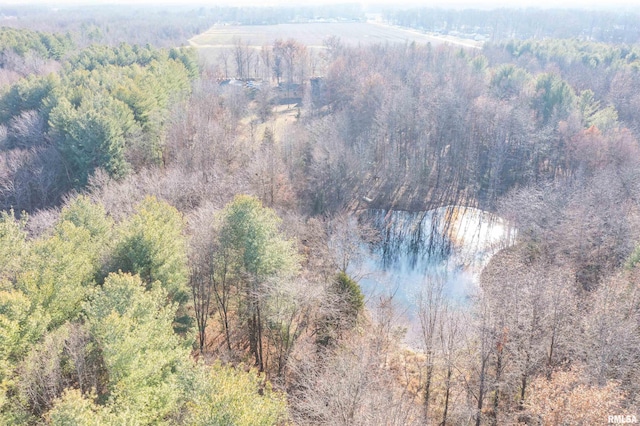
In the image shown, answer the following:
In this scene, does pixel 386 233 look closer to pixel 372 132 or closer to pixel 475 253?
pixel 475 253

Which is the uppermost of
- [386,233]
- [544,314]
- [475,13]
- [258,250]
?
[475,13]

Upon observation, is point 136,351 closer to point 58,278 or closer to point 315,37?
point 58,278

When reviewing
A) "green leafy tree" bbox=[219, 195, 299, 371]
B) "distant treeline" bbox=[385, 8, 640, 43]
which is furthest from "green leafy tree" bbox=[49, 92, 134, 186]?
"distant treeline" bbox=[385, 8, 640, 43]

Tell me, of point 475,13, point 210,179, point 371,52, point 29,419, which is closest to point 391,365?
point 29,419

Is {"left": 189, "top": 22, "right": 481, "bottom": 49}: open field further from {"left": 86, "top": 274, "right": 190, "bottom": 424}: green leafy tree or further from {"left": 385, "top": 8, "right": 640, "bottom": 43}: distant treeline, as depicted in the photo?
{"left": 86, "top": 274, "right": 190, "bottom": 424}: green leafy tree

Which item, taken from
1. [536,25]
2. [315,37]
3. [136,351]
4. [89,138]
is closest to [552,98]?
[89,138]

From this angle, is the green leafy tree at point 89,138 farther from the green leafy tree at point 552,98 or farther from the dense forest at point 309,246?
the green leafy tree at point 552,98
